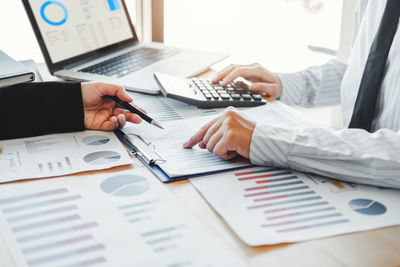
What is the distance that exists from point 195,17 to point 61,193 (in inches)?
55.3

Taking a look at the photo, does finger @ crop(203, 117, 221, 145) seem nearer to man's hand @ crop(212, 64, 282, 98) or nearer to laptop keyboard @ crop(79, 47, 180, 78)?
man's hand @ crop(212, 64, 282, 98)

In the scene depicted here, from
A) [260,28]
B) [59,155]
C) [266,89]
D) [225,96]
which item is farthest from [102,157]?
[260,28]

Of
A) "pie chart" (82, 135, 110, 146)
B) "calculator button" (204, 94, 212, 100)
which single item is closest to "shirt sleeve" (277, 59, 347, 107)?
"calculator button" (204, 94, 212, 100)

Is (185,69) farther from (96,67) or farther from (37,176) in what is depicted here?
(37,176)

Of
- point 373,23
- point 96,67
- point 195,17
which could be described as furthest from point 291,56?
point 96,67

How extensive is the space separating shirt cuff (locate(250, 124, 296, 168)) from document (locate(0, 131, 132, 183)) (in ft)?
0.71

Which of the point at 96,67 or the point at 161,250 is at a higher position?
the point at 161,250

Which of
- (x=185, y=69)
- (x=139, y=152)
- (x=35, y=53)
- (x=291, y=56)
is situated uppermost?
(x=139, y=152)

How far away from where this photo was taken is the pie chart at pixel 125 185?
23.5 inches

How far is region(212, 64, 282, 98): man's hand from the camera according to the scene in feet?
3.44

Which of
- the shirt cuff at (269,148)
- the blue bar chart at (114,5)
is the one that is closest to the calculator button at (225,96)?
the shirt cuff at (269,148)

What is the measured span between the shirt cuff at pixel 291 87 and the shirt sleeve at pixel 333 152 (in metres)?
0.39

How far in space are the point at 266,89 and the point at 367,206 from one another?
1.67 ft

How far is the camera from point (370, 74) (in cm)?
97
